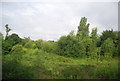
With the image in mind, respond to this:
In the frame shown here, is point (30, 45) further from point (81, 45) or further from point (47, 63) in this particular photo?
point (81, 45)

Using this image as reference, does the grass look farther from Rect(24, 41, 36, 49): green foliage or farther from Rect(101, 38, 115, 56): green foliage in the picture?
Rect(101, 38, 115, 56): green foliage

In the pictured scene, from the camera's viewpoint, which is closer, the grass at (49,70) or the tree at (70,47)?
the grass at (49,70)

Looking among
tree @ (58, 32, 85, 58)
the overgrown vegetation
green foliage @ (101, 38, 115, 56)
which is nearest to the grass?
the overgrown vegetation

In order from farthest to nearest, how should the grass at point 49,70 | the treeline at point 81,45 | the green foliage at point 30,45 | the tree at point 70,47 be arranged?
the tree at point 70,47 → the treeline at point 81,45 → the green foliage at point 30,45 → the grass at point 49,70

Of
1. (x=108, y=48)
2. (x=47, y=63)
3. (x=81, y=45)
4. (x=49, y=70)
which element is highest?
(x=81, y=45)

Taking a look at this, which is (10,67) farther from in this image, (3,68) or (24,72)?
(24,72)

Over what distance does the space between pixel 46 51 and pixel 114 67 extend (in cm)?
190

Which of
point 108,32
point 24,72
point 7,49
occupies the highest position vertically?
point 108,32

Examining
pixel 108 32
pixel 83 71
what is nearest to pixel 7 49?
pixel 83 71

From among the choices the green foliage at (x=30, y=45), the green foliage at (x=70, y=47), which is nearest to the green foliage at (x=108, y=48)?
the green foliage at (x=70, y=47)

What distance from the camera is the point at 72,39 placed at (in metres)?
3.85

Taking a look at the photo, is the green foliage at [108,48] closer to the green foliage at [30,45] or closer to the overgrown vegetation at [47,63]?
the overgrown vegetation at [47,63]

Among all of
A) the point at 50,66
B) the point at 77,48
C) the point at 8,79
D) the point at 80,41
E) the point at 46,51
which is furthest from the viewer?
the point at 80,41

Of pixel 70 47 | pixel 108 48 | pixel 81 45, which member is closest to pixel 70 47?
pixel 70 47
